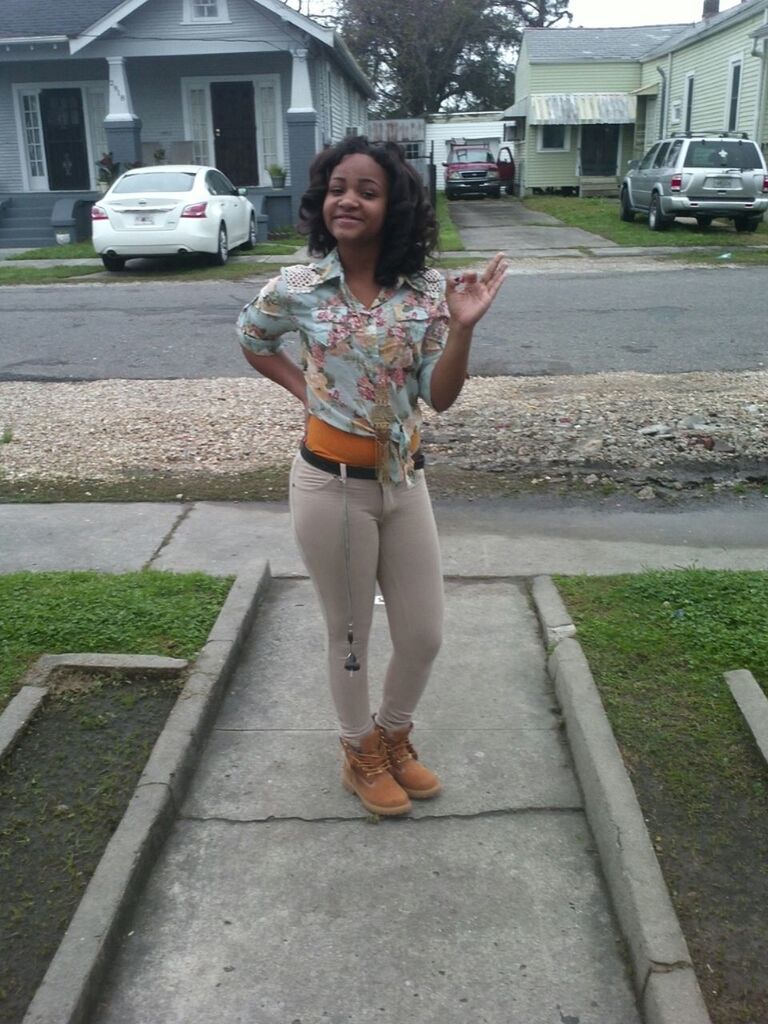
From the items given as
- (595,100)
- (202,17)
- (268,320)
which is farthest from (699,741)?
(595,100)

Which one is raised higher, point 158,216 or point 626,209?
point 158,216

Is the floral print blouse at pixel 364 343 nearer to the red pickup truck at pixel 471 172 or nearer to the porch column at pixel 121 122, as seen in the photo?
the porch column at pixel 121 122

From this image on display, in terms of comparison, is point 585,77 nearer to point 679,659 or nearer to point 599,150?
point 599,150

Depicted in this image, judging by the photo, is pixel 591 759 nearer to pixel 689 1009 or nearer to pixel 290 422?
pixel 689 1009

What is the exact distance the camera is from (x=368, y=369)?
275 cm

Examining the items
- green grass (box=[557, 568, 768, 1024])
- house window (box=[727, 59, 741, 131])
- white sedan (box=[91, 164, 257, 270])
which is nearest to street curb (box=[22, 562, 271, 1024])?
green grass (box=[557, 568, 768, 1024])

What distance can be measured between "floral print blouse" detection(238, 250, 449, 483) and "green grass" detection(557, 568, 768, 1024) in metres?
1.28

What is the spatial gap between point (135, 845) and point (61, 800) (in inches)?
15.9

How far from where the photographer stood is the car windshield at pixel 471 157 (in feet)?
123

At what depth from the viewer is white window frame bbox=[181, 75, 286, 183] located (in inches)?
893

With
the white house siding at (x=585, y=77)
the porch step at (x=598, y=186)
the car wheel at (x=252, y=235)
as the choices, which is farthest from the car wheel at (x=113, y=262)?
the white house siding at (x=585, y=77)

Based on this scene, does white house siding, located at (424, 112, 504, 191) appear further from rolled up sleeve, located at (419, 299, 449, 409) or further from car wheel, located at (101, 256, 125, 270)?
rolled up sleeve, located at (419, 299, 449, 409)

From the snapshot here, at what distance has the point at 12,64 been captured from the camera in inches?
896

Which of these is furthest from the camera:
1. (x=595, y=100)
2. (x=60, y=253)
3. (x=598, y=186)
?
(x=595, y=100)
